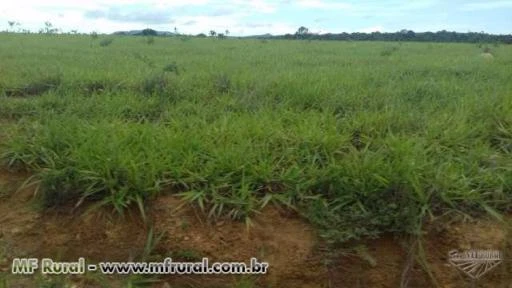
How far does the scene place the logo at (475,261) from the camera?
2615 millimetres

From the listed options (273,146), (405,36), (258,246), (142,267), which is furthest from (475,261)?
(405,36)

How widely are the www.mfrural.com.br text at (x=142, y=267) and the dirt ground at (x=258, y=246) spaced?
0.10ft

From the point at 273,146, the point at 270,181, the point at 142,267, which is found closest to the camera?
the point at 142,267

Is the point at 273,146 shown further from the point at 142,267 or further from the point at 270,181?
the point at 142,267

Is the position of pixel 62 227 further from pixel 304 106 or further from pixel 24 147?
pixel 304 106

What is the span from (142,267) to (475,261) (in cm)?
170

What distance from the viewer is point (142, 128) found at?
333 cm

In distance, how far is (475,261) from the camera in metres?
2.63

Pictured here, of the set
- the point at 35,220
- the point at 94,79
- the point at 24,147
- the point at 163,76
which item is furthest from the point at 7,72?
the point at 35,220

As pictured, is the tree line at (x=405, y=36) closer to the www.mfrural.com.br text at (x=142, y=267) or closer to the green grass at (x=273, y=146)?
the green grass at (x=273, y=146)

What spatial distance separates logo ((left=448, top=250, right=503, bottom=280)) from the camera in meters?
2.62

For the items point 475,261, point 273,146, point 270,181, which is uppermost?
point 273,146

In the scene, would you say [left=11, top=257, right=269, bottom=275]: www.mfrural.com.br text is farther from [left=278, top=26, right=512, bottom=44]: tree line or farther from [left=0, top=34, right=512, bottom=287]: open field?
[left=278, top=26, right=512, bottom=44]: tree line

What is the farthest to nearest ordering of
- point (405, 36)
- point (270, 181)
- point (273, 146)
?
point (405, 36) → point (273, 146) → point (270, 181)
